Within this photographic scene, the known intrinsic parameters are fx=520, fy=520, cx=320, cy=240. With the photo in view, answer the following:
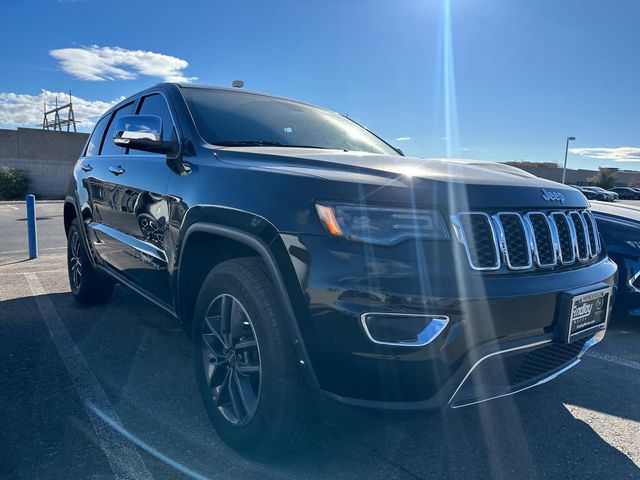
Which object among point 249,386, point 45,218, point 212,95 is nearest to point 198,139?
point 212,95

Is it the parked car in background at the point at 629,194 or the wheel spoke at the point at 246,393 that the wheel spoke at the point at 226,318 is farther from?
the parked car in background at the point at 629,194

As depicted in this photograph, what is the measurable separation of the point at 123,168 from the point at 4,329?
178 cm

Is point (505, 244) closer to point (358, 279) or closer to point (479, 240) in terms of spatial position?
point (479, 240)

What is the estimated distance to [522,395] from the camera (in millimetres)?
3160

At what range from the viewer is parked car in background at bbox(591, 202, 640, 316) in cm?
440

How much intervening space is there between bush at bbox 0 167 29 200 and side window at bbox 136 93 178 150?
2458 cm

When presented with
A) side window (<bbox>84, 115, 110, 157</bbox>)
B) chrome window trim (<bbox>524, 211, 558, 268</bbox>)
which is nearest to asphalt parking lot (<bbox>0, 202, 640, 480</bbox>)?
chrome window trim (<bbox>524, 211, 558, 268</bbox>)

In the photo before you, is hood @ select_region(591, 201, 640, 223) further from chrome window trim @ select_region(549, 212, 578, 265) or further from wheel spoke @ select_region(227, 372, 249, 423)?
wheel spoke @ select_region(227, 372, 249, 423)

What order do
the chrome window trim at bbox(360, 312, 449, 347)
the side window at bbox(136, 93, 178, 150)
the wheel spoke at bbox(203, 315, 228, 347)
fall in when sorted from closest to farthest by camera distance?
the chrome window trim at bbox(360, 312, 449, 347)
the wheel spoke at bbox(203, 315, 228, 347)
the side window at bbox(136, 93, 178, 150)

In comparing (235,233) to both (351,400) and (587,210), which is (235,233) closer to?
(351,400)

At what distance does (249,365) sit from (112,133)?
9.30ft

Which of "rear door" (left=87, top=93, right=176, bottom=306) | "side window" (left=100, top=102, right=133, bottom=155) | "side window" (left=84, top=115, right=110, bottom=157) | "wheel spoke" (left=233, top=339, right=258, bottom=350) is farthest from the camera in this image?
"side window" (left=84, top=115, right=110, bottom=157)

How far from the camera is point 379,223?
195cm

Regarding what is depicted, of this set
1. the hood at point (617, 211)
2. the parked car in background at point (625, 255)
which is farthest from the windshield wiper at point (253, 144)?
the hood at point (617, 211)
